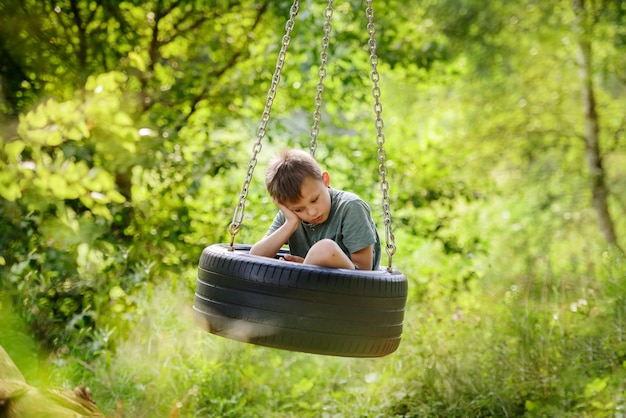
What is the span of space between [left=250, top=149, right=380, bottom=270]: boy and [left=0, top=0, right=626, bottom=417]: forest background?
0.67 metres

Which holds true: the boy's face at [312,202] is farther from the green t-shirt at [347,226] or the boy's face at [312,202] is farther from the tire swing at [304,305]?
the tire swing at [304,305]

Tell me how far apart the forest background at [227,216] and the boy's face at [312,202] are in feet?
2.43

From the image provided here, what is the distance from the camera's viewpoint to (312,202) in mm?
3068

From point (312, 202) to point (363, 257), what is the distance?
317 millimetres

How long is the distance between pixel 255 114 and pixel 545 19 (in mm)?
3519

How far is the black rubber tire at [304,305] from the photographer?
9.01 ft

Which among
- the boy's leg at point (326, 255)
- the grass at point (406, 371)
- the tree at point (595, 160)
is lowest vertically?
the grass at point (406, 371)

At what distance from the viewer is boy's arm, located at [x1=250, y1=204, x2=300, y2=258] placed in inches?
124

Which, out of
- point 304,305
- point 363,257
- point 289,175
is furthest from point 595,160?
point 304,305

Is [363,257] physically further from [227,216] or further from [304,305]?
[227,216]

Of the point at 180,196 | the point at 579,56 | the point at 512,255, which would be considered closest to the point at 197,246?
the point at 180,196

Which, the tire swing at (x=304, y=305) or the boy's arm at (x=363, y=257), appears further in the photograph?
the boy's arm at (x=363, y=257)

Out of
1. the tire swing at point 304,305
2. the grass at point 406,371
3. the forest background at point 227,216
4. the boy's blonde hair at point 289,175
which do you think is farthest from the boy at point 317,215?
the grass at point 406,371

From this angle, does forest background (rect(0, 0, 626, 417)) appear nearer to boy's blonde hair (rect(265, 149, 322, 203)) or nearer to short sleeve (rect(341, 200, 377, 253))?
boy's blonde hair (rect(265, 149, 322, 203))
